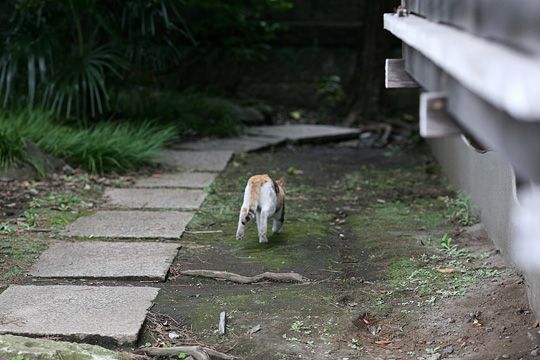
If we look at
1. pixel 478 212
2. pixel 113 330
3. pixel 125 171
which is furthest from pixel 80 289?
pixel 125 171

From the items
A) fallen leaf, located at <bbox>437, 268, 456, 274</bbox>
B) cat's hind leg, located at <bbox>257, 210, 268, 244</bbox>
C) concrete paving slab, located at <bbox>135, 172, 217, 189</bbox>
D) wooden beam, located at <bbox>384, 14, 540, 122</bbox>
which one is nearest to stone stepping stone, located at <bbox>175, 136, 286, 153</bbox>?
concrete paving slab, located at <bbox>135, 172, 217, 189</bbox>

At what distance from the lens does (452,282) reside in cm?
457

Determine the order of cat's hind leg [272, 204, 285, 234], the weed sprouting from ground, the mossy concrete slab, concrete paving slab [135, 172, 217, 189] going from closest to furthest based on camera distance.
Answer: the mossy concrete slab → cat's hind leg [272, 204, 285, 234] → the weed sprouting from ground → concrete paving slab [135, 172, 217, 189]

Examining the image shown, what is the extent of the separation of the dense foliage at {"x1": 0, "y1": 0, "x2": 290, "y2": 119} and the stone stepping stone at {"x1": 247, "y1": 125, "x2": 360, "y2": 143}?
1.50 m

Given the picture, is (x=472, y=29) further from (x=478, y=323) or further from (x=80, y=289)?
(x=80, y=289)

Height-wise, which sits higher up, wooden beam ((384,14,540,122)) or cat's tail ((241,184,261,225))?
wooden beam ((384,14,540,122))

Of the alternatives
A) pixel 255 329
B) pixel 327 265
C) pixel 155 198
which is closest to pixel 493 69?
pixel 255 329

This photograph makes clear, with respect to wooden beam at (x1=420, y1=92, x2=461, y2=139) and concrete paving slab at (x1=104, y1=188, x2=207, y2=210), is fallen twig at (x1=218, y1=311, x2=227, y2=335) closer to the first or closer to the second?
wooden beam at (x1=420, y1=92, x2=461, y2=139)

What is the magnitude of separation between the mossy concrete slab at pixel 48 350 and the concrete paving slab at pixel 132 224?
6.45ft

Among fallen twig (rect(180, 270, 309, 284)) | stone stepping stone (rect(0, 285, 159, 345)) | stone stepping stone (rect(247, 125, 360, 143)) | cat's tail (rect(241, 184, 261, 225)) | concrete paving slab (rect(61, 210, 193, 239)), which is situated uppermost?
cat's tail (rect(241, 184, 261, 225))

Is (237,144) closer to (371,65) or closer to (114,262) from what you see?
(371,65)

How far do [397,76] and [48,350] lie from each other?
2196 mm

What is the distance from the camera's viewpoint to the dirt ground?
12.7 ft

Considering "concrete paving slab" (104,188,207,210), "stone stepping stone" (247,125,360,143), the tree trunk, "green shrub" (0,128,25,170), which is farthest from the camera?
the tree trunk
